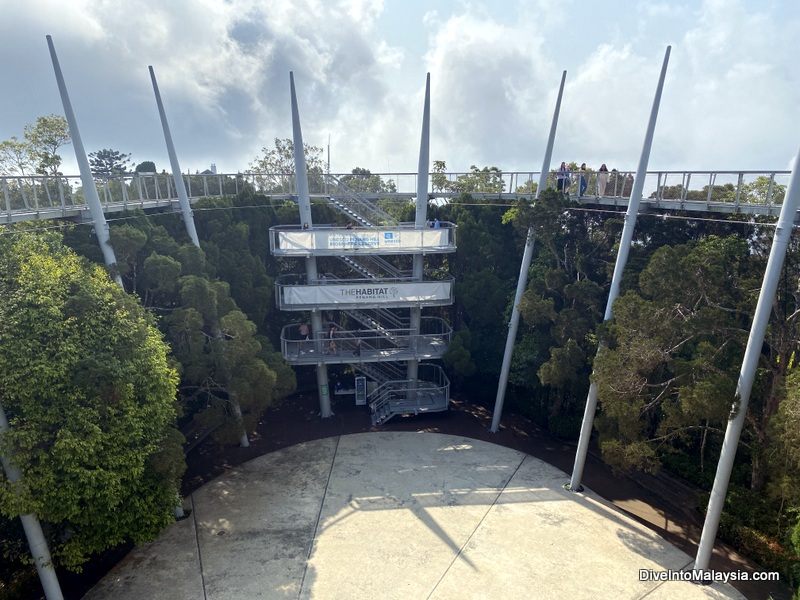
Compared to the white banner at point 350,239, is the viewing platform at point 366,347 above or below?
below

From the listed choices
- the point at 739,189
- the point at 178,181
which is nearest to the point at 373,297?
the point at 178,181

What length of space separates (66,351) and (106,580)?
24.0 feet

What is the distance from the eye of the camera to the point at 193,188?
25547mm

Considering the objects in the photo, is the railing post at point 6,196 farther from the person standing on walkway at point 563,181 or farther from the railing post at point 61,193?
the person standing on walkway at point 563,181

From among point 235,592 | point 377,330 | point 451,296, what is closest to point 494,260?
point 451,296

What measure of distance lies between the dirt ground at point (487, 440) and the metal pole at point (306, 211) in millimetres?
1308

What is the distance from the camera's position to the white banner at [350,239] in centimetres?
2275

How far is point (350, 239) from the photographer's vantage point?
74.8 ft

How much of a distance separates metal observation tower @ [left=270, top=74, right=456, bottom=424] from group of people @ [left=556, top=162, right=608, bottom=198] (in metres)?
5.57

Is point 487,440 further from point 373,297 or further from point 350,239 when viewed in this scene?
point 350,239

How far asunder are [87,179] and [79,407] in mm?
8718

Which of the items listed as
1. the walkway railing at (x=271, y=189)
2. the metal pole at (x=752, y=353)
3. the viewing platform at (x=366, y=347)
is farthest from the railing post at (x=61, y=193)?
the metal pole at (x=752, y=353)

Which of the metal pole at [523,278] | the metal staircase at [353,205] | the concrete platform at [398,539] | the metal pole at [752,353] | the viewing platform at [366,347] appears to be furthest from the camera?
the metal staircase at [353,205]

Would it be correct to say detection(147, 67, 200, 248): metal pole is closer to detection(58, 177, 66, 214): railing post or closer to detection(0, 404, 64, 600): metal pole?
detection(58, 177, 66, 214): railing post
